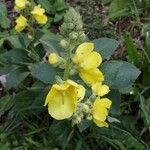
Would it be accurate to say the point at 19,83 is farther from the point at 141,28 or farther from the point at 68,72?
the point at 141,28

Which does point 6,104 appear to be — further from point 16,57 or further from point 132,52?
point 132,52

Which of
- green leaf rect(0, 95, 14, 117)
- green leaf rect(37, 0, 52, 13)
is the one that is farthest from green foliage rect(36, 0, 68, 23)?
green leaf rect(0, 95, 14, 117)

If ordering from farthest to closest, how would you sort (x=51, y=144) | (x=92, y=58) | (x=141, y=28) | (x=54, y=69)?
(x=141, y=28) → (x=51, y=144) → (x=54, y=69) → (x=92, y=58)

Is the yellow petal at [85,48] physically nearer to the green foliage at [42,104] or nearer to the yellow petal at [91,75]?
the yellow petal at [91,75]

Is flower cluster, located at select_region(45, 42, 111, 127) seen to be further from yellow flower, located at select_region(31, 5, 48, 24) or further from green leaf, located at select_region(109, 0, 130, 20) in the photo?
green leaf, located at select_region(109, 0, 130, 20)

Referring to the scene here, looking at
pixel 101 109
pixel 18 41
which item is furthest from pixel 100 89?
pixel 18 41

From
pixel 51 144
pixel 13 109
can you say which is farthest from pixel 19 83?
pixel 51 144
